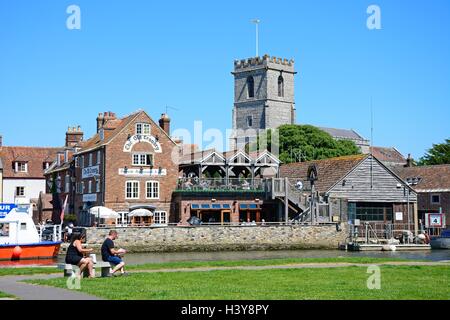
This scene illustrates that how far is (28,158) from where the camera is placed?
266ft

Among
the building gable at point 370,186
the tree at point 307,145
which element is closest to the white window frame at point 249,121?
the tree at point 307,145

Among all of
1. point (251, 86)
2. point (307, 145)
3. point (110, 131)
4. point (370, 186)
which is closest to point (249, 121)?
point (251, 86)

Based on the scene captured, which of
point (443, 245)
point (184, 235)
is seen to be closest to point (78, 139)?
point (184, 235)

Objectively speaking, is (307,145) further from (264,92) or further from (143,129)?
(143,129)

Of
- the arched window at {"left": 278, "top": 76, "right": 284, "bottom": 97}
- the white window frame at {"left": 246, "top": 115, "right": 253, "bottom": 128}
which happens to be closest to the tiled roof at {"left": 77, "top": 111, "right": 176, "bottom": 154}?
the white window frame at {"left": 246, "top": 115, "right": 253, "bottom": 128}

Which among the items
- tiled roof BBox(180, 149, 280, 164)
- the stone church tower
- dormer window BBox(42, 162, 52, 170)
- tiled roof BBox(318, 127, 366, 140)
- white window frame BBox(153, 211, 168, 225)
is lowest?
white window frame BBox(153, 211, 168, 225)

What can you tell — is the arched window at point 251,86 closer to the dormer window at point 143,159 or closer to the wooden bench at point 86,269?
the dormer window at point 143,159

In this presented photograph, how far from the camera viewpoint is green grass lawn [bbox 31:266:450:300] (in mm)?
15570

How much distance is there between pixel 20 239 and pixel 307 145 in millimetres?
65562

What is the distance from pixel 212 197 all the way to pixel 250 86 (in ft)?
273

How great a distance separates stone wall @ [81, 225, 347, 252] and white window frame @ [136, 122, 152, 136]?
10612mm

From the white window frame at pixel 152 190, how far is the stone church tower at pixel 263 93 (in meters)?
74.4

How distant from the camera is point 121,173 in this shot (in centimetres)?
5744

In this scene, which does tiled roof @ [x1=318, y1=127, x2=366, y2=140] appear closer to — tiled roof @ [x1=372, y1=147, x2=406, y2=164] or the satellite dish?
tiled roof @ [x1=372, y1=147, x2=406, y2=164]
